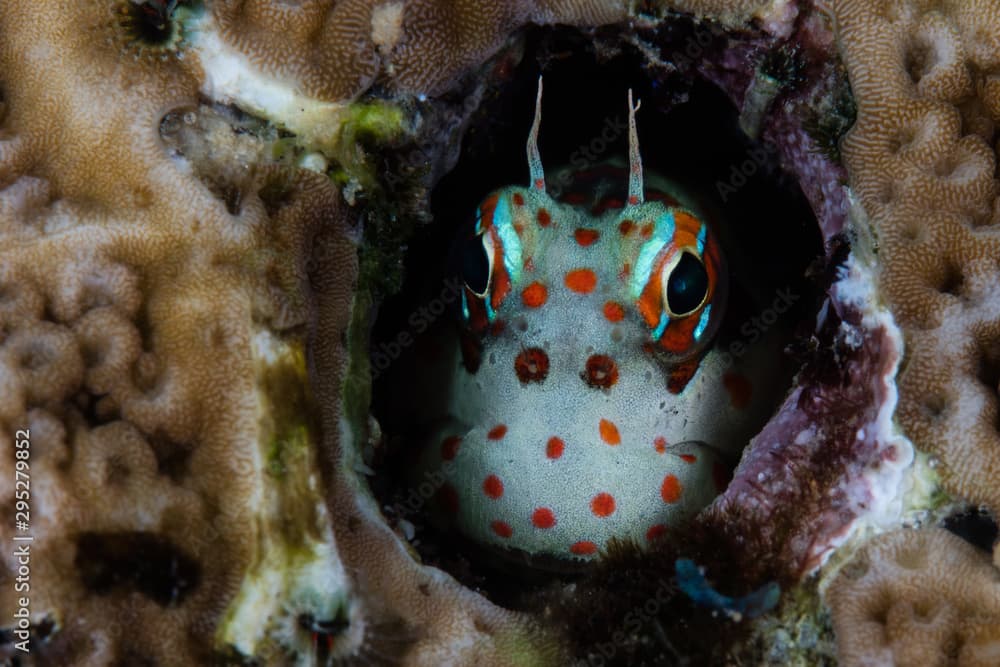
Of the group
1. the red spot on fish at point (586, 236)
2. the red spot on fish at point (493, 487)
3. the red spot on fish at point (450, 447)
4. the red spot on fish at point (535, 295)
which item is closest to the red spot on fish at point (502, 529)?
the red spot on fish at point (493, 487)

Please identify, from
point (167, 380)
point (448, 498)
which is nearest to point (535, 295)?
point (448, 498)

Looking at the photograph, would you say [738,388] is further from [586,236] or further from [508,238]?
[508,238]

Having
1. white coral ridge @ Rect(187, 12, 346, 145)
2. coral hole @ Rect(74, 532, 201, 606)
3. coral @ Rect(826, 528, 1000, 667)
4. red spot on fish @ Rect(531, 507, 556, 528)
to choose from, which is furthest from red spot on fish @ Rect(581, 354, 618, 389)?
coral hole @ Rect(74, 532, 201, 606)

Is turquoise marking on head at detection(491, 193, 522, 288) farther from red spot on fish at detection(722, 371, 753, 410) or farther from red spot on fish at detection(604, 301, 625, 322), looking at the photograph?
red spot on fish at detection(722, 371, 753, 410)

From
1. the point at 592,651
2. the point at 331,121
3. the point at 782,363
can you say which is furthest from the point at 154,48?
the point at 782,363

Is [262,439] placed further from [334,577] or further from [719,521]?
[719,521]

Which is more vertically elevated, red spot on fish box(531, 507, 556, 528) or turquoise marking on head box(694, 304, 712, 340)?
turquoise marking on head box(694, 304, 712, 340)
